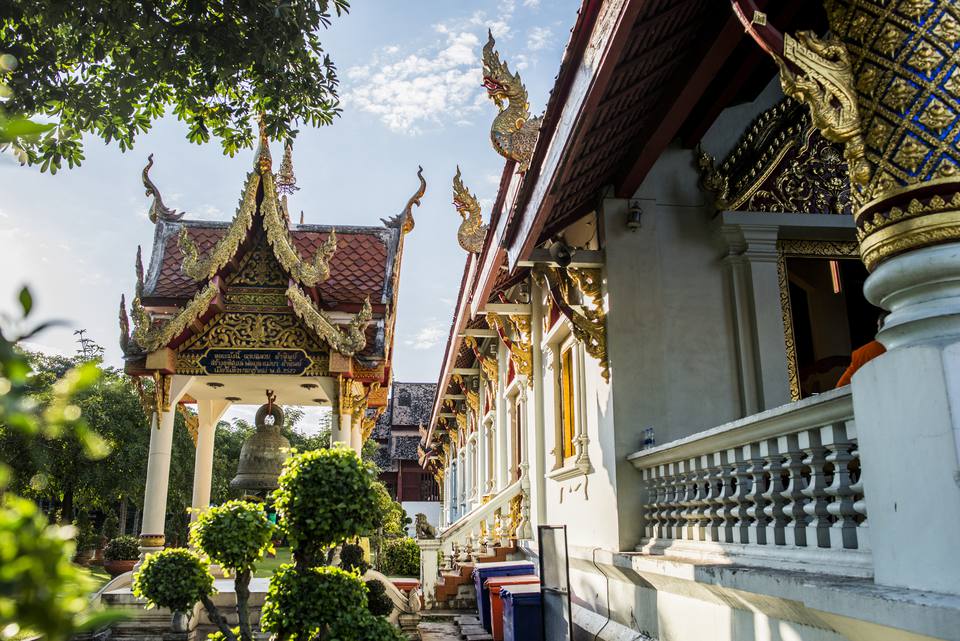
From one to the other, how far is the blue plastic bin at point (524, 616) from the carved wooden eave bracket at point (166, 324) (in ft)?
15.9

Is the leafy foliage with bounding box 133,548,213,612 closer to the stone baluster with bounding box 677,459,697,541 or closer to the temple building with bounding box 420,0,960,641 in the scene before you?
the temple building with bounding box 420,0,960,641

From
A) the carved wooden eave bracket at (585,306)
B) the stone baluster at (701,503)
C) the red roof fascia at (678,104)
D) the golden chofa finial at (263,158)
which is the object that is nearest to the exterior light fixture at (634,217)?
the red roof fascia at (678,104)

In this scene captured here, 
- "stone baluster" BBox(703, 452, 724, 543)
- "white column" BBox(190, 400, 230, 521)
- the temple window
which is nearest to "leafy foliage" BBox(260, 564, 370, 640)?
"stone baluster" BBox(703, 452, 724, 543)

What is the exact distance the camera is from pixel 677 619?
15.3ft

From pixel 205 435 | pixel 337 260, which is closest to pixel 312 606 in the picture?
pixel 337 260

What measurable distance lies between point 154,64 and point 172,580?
3.24 metres

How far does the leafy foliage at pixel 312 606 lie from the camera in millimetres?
3988

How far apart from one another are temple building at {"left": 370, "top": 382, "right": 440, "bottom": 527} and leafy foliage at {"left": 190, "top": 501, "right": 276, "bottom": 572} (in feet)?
105

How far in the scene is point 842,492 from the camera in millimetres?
3021

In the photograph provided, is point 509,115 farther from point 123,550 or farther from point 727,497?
point 123,550

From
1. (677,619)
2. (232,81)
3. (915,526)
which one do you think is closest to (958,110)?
(915,526)

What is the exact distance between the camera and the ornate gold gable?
19.9ft

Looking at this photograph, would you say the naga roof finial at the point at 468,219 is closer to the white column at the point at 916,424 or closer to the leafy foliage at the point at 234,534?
the leafy foliage at the point at 234,534

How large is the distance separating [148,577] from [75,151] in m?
2.91
